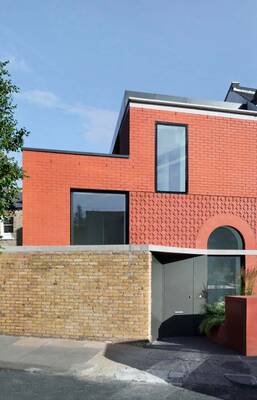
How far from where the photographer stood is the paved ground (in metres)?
7.26

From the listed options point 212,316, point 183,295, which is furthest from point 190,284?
point 212,316

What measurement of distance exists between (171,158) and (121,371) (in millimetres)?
6895

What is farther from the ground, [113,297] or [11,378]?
[113,297]

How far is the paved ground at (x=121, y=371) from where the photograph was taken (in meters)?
7.26

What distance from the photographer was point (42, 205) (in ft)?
41.5

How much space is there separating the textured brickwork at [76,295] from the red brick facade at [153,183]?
Answer: 123cm

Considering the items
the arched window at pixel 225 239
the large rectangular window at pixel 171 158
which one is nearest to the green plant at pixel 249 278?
the arched window at pixel 225 239

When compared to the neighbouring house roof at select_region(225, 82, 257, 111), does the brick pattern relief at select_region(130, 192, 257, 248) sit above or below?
below

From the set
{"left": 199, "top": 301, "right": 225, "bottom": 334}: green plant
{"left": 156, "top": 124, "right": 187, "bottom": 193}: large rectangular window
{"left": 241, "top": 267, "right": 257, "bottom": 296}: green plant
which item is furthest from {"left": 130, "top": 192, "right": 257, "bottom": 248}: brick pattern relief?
{"left": 199, "top": 301, "right": 225, "bottom": 334}: green plant

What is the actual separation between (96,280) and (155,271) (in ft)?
5.84

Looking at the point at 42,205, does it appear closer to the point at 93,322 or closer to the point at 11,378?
the point at 93,322

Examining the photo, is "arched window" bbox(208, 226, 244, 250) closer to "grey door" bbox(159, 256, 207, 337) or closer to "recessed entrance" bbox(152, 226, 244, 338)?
"recessed entrance" bbox(152, 226, 244, 338)

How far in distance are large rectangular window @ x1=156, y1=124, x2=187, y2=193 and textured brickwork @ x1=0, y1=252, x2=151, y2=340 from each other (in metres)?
3.10

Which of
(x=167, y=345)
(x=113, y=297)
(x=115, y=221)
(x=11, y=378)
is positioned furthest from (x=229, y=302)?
(x=11, y=378)
